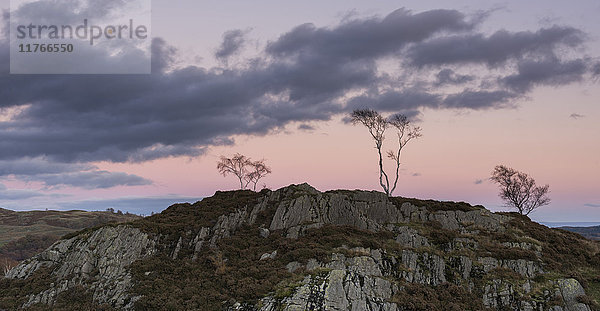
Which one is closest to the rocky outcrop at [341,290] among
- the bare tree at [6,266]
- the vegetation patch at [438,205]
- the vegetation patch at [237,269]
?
the vegetation patch at [237,269]

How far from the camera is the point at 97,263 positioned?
32.0 m

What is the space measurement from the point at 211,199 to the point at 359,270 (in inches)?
956

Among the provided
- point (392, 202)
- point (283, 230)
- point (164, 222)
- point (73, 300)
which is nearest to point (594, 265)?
point (392, 202)

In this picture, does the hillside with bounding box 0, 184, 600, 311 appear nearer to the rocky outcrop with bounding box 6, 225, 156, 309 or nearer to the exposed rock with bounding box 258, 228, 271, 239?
the rocky outcrop with bounding box 6, 225, 156, 309

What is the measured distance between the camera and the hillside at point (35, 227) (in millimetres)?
103000

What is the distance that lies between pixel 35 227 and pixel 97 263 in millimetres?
140273

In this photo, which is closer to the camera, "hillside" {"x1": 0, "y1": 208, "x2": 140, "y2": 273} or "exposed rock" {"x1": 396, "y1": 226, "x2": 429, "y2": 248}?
"exposed rock" {"x1": 396, "y1": 226, "x2": 429, "y2": 248}

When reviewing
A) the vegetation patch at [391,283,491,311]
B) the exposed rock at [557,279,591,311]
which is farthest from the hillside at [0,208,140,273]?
the exposed rock at [557,279,591,311]

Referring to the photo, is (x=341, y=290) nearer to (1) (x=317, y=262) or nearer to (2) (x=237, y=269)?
(1) (x=317, y=262)

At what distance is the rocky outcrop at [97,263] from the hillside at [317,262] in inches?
4.2

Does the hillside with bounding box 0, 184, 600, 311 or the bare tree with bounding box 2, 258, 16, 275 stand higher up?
the hillside with bounding box 0, 184, 600, 311

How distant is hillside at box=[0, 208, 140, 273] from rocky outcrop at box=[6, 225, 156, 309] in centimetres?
6222

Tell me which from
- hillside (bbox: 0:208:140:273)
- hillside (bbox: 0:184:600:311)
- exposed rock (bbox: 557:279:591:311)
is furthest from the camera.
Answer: hillside (bbox: 0:208:140:273)

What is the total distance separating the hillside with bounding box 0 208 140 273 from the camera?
10300 cm
